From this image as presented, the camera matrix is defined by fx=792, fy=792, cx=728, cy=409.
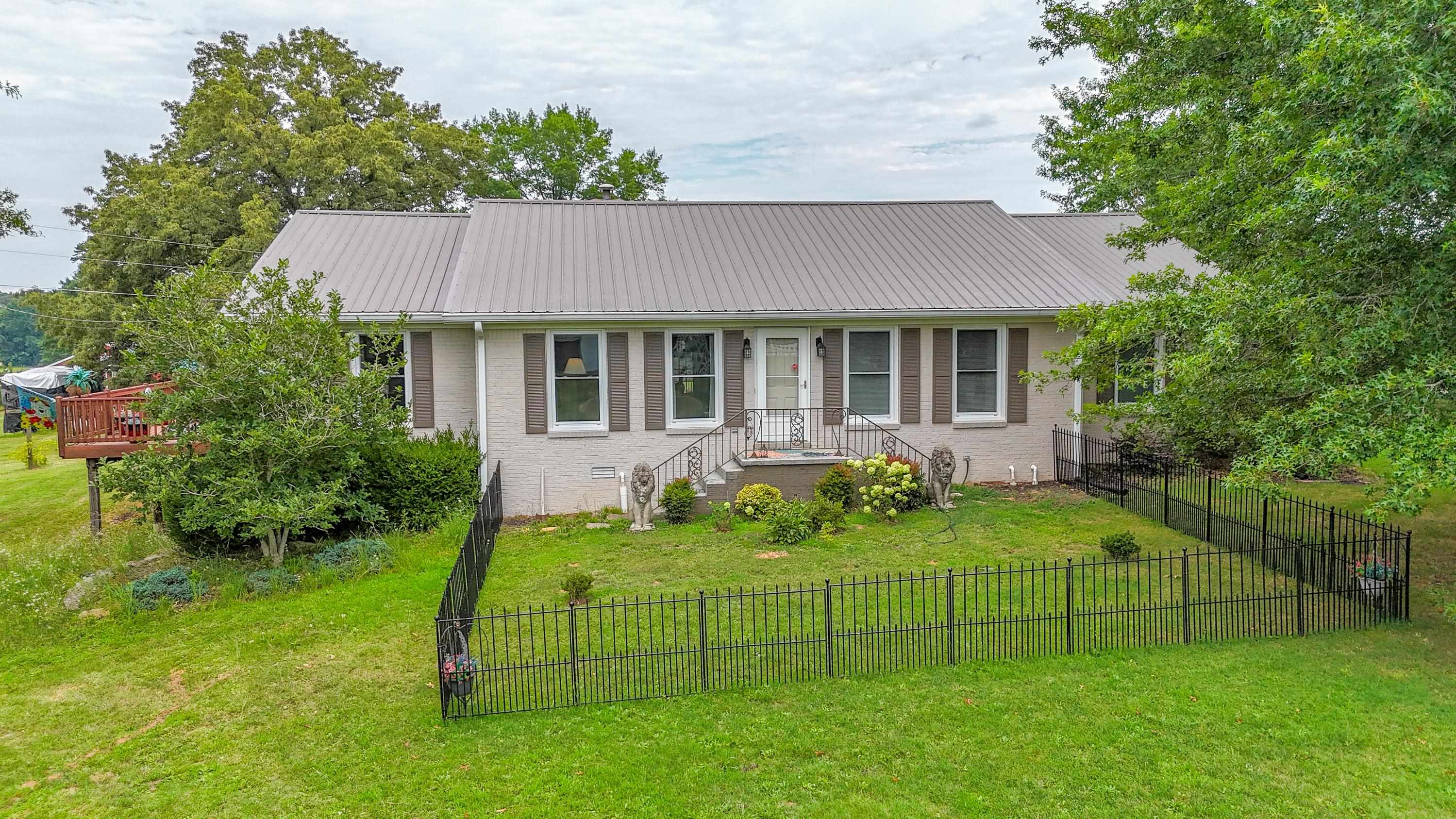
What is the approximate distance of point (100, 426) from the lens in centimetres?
1226

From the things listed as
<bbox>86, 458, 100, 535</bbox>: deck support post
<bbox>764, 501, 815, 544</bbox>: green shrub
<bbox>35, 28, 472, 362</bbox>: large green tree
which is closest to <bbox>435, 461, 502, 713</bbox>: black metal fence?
<bbox>764, 501, 815, 544</bbox>: green shrub

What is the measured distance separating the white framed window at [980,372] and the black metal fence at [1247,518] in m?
Answer: 1.40

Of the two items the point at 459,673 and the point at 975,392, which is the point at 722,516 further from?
the point at 459,673

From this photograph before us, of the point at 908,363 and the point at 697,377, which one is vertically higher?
the point at 908,363

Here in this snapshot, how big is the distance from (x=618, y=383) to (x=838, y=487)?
162 inches

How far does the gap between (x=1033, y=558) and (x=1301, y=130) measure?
220 inches

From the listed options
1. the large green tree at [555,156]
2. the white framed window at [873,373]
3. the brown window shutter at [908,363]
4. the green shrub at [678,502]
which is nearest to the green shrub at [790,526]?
the green shrub at [678,502]

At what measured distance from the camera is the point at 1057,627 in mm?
7598

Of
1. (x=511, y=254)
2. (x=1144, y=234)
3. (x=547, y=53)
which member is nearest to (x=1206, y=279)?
(x=1144, y=234)

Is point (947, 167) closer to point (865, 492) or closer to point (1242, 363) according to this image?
point (865, 492)

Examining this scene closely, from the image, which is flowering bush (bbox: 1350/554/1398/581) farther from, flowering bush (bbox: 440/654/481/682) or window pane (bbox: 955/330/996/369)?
flowering bush (bbox: 440/654/481/682)

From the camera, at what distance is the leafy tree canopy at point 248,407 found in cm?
1000

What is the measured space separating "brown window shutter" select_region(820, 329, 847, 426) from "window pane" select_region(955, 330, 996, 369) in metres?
2.18

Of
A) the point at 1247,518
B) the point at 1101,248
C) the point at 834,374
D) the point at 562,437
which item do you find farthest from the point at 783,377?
the point at 1101,248
